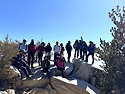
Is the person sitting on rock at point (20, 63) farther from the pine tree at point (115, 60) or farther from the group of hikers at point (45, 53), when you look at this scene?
the pine tree at point (115, 60)

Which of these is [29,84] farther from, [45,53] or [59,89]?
[45,53]

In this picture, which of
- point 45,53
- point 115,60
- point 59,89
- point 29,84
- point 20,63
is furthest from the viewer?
point 45,53

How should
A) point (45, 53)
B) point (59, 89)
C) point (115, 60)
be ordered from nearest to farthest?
1. point (115, 60)
2. point (59, 89)
3. point (45, 53)

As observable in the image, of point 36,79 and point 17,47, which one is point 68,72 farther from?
point 17,47

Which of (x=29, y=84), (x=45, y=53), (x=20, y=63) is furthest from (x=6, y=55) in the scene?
(x=45, y=53)

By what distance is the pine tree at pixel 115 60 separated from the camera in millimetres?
6103

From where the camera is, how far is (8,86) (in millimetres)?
10555

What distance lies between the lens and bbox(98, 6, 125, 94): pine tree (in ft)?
20.0

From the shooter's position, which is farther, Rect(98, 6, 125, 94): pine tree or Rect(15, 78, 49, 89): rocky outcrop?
Rect(15, 78, 49, 89): rocky outcrop

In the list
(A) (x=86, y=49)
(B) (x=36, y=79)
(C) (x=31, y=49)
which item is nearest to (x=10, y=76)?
(B) (x=36, y=79)

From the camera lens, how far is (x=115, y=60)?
20.5 ft

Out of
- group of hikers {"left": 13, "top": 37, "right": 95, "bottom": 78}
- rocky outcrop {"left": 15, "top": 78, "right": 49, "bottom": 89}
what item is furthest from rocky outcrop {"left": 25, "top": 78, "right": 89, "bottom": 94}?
group of hikers {"left": 13, "top": 37, "right": 95, "bottom": 78}

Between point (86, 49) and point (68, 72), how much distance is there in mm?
2900

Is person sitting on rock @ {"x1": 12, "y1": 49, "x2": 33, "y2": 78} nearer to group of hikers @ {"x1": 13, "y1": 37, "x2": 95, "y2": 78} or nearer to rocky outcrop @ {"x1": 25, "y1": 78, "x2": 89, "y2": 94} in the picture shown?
group of hikers @ {"x1": 13, "y1": 37, "x2": 95, "y2": 78}
